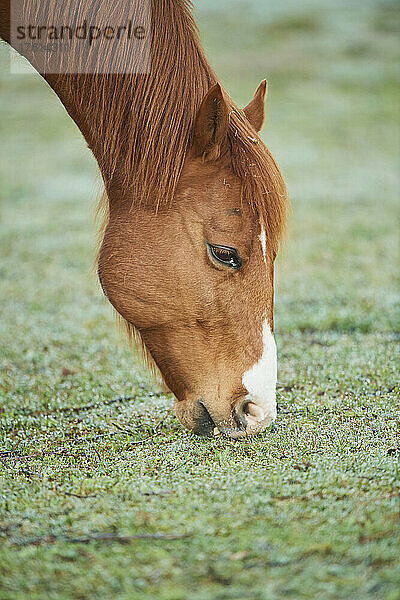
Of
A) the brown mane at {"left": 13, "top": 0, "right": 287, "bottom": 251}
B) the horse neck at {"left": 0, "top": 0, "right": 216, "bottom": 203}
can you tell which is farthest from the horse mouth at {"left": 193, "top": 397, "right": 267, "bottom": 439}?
the horse neck at {"left": 0, "top": 0, "right": 216, "bottom": 203}

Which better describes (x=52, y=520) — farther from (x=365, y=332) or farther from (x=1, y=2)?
(x=365, y=332)

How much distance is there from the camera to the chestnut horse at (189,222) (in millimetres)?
2875

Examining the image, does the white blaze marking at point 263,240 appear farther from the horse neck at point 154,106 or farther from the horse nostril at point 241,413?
the horse nostril at point 241,413

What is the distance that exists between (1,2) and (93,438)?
2.18 m

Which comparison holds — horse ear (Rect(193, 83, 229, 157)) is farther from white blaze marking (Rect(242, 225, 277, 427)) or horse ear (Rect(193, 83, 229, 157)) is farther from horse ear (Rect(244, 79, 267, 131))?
horse ear (Rect(244, 79, 267, 131))

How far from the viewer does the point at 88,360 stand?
464cm

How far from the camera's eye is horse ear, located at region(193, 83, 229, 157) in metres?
2.70

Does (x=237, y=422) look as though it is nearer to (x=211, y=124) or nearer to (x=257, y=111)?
(x=211, y=124)

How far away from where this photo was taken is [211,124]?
2783mm

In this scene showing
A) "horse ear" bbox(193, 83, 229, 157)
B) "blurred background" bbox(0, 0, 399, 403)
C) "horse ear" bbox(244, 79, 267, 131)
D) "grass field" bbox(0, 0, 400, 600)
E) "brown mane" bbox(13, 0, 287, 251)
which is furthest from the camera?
"blurred background" bbox(0, 0, 399, 403)

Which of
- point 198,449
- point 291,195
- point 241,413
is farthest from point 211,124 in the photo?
point 291,195

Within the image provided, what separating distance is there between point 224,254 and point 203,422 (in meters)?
0.77

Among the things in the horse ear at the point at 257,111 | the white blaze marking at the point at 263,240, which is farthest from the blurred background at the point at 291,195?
the horse ear at the point at 257,111

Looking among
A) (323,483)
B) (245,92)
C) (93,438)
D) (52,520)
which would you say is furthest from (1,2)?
(245,92)
